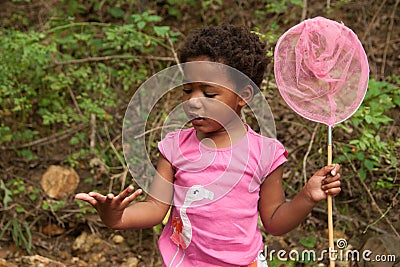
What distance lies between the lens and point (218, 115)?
1.99m

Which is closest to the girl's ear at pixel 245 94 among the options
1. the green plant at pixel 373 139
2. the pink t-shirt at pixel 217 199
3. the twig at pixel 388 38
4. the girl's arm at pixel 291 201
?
the pink t-shirt at pixel 217 199

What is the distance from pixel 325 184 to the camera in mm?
1976

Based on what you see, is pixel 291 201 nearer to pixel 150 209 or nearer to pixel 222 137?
pixel 222 137

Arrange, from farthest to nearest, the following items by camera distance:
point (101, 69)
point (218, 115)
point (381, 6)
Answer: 1. point (381, 6)
2. point (101, 69)
3. point (218, 115)

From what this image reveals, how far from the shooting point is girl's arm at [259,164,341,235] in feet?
6.47

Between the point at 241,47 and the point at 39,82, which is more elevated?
the point at 241,47

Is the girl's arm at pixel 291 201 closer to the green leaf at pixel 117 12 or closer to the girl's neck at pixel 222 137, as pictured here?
the girl's neck at pixel 222 137

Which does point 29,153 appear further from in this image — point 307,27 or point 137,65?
point 307,27

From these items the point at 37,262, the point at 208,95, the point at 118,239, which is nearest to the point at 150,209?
the point at 208,95

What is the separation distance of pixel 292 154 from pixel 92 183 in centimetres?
123

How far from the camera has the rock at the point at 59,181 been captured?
3.72 metres

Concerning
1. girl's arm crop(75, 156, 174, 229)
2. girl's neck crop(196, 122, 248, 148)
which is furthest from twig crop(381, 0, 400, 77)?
girl's arm crop(75, 156, 174, 229)

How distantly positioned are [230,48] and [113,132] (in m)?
2.13

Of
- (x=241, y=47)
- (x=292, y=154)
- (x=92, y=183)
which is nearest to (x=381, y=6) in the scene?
(x=292, y=154)
